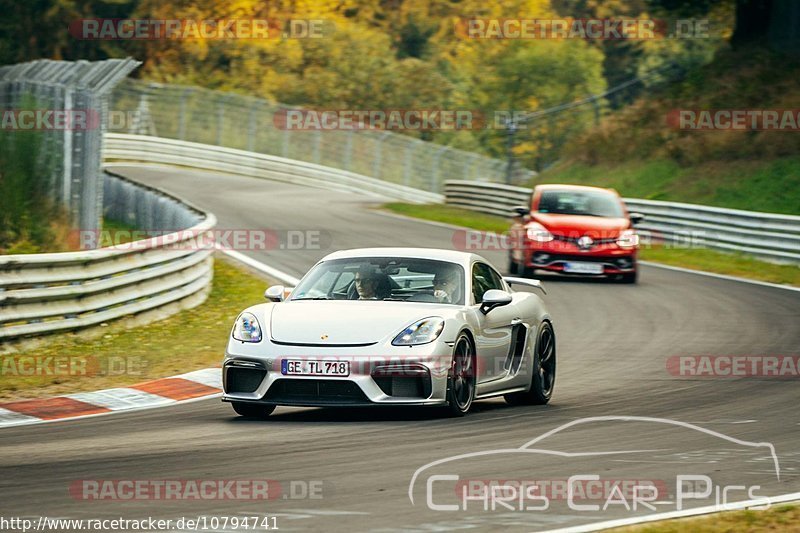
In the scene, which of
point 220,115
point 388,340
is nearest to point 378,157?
point 220,115

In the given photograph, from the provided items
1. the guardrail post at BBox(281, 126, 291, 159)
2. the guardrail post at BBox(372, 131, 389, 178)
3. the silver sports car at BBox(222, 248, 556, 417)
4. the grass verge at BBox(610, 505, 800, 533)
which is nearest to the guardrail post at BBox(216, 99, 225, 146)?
the guardrail post at BBox(281, 126, 291, 159)

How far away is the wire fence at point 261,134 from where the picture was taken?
160ft

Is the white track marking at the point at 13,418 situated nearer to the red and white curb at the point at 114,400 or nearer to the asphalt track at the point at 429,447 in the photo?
the red and white curb at the point at 114,400

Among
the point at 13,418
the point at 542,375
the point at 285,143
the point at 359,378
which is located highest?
the point at 359,378

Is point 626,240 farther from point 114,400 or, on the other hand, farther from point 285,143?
point 285,143

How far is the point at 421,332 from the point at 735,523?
3.80 m

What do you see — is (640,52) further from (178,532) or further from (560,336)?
(178,532)

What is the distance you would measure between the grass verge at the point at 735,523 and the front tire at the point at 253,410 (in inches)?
171

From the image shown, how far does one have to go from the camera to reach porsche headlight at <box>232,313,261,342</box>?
10070 millimetres

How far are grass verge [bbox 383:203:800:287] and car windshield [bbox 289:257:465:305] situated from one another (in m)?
12.8

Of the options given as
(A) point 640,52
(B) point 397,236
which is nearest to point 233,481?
(B) point 397,236

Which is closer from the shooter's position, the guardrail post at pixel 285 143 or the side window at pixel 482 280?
the side window at pixel 482 280

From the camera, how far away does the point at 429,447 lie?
8.55 meters

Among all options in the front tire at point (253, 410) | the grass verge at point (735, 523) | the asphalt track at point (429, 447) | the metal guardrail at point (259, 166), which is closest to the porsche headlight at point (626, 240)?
the asphalt track at point (429, 447)
